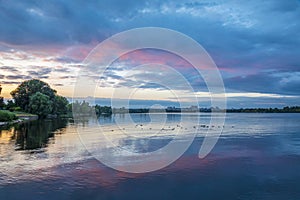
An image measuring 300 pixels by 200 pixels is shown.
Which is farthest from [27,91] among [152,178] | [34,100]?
[152,178]

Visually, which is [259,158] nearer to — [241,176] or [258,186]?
[241,176]

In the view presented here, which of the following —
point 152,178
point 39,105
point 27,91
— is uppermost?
point 27,91

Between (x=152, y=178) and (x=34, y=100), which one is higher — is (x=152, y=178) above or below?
below

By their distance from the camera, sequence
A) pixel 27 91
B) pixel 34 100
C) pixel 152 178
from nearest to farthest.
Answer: pixel 152 178 < pixel 34 100 < pixel 27 91

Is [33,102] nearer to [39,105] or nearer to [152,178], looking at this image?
[39,105]

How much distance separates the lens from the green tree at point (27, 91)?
14050cm

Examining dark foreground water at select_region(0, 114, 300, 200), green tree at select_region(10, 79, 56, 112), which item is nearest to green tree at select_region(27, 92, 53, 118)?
green tree at select_region(10, 79, 56, 112)

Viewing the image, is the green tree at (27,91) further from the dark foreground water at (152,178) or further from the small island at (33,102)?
the dark foreground water at (152,178)

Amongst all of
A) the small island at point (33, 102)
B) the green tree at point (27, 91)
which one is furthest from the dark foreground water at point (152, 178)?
the green tree at point (27, 91)

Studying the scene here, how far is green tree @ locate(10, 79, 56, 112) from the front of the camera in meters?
140

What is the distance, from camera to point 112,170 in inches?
1027

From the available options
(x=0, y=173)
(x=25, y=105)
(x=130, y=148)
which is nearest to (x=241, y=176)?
(x=130, y=148)

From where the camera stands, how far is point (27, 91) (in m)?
144

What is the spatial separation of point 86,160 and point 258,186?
1710 centimetres
